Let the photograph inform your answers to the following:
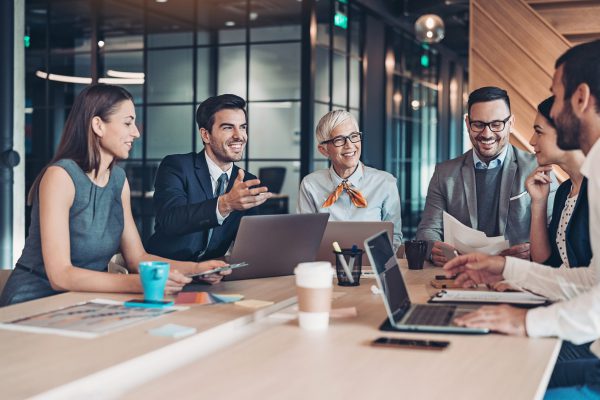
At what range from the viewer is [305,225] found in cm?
244

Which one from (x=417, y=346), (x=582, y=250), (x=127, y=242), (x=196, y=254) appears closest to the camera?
(x=417, y=346)

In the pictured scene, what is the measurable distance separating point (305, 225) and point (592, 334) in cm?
104

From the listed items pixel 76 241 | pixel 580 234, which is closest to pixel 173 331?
pixel 76 241

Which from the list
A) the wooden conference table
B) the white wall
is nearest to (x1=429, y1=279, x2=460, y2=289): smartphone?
the wooden conference table

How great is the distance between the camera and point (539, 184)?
9.05 feet

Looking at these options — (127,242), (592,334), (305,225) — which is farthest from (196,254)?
(592,334)

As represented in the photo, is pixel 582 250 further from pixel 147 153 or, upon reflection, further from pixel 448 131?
pixel 448 131

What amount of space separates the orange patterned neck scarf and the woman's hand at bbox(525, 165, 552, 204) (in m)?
0.85

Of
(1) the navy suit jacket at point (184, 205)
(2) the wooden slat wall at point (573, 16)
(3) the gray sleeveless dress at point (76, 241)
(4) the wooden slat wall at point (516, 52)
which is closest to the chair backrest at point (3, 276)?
(3) the gray sleeveless dress at point (76, 241)

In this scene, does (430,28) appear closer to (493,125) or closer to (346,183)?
(493,125)

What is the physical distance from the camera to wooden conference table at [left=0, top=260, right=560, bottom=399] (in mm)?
1254

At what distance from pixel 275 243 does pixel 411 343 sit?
942mm

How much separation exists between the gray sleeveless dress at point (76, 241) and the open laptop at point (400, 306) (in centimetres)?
111

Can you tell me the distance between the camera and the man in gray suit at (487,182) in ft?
11.0
